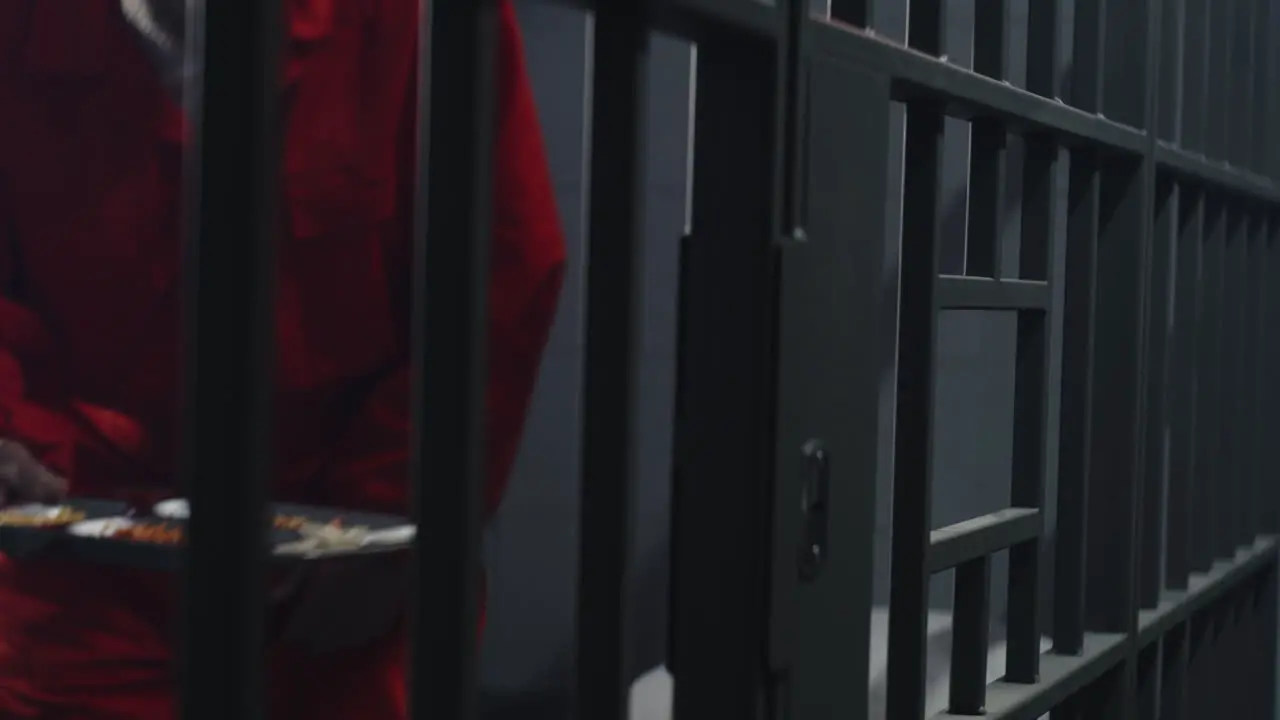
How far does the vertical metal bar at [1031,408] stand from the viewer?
50.0 inches

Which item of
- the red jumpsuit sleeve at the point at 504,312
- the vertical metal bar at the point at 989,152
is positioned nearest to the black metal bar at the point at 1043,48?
the vertical metal bar at the point at 989,152

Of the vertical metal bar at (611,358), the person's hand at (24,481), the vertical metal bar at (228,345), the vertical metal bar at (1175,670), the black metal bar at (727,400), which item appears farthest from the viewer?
the vertical metal bar at (1175,670)

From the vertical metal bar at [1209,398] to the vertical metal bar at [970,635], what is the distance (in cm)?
82

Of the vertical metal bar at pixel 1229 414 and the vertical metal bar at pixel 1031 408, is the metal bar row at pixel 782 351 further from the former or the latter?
the vertical metal bar at pixel 1229 414

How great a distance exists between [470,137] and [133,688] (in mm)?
916

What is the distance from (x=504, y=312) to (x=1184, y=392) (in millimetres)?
899

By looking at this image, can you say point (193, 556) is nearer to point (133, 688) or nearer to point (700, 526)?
point (700, 526)

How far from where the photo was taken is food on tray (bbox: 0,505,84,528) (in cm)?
109

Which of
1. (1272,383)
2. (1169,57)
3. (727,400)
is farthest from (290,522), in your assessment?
(1272,383)

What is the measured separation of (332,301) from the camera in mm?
1347

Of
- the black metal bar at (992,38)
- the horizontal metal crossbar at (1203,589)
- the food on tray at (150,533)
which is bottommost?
the horizontal metal crossbar at (1203,589)

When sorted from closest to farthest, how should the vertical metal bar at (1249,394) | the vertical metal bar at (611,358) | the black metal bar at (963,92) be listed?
the vertical metal bar at (611,358) < the black metal bar at (963,92) < the vertical metal bar at (1249,394)

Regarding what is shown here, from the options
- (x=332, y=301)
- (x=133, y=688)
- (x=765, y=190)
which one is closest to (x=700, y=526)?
(x=765, y=190)

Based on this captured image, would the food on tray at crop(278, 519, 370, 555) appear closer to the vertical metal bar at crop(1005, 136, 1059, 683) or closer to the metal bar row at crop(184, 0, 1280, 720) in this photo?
the metal bar row at crop(184, 0, 1280, 720)
